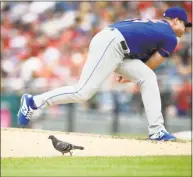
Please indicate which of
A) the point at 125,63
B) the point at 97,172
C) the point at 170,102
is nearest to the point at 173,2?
the point at 170,102

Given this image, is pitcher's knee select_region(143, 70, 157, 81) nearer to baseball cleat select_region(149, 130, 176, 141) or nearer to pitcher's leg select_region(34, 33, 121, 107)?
pitcher's leg select_region(34, 33, 121, 107)

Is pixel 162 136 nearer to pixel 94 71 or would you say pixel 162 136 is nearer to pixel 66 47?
pixel 94 71

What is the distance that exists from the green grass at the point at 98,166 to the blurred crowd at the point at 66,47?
8.57 m

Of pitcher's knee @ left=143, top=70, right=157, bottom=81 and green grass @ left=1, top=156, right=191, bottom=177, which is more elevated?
pitcher's knee @ left=143, top=70, right=157, bottom=81

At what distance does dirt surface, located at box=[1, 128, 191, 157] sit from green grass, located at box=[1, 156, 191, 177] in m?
0.59

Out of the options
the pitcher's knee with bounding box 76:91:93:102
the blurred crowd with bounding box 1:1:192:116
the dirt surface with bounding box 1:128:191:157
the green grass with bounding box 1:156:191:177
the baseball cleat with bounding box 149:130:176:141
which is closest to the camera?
the green grass with bounding box 1:156:191:177

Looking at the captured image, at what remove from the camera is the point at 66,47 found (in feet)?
61.4

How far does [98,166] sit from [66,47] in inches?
459

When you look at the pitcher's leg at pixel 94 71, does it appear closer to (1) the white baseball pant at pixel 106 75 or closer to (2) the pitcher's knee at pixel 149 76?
(1) the white baseball pant at pixel 106 75

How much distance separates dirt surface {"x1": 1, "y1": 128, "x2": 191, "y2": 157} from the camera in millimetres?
8633

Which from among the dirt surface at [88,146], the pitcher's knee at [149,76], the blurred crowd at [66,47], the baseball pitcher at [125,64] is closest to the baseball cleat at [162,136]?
the baseball pitcher at [125,64]

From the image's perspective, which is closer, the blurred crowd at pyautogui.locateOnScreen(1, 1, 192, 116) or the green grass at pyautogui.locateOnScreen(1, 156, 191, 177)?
the green grass at pyautogui.locateOnScreen(1, 156, 191, 177)

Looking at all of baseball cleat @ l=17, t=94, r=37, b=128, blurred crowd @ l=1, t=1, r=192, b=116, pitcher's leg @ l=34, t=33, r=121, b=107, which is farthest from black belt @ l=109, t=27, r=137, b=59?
blurred crowd @ l=1, t=1, r=192, b=116

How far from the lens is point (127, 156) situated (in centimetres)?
827
